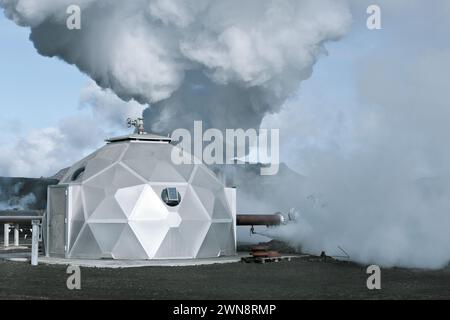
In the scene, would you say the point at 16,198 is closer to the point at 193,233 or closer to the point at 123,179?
the point at 123,179

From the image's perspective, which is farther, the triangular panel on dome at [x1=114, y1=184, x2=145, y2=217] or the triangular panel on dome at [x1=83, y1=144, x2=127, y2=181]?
the triangular panel on dome at [x1=83, y1=144, x2=127, y2=181]

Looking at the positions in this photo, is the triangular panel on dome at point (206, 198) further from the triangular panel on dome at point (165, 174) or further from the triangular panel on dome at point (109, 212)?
the triangular panel on dome at point (109, 212)

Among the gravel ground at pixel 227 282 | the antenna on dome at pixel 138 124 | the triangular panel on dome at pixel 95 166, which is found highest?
the antenna on dome at pixel 138 124

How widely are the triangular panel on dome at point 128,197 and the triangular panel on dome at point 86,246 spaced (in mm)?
2053

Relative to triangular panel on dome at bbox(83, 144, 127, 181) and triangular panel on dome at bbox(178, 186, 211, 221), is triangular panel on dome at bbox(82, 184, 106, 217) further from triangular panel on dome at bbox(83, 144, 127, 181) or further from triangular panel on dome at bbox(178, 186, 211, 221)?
triangular panel on dome at bbox(178, 186, 211, 221)

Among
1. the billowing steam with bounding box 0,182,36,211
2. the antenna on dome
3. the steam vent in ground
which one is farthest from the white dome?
the billowing steam with bounding box 0,182,36,211

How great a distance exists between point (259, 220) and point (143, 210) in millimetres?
10921

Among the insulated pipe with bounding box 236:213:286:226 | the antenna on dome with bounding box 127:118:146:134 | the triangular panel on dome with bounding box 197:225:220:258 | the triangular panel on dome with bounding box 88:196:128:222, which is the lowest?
the triangular panel on dome with bounding box 197:225:220:258

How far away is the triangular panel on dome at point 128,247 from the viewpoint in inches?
1340

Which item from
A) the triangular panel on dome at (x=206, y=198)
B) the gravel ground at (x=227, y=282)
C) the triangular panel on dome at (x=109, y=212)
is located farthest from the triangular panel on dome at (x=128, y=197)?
the gravel ground at (x=227, y=282)

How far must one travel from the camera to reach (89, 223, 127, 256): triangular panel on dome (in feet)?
112

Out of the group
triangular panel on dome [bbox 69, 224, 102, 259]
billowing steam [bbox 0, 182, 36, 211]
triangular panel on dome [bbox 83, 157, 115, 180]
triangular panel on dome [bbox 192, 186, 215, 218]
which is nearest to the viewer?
triangular panel on dome [bbox 69, 224, 102, 259]

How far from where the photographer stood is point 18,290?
2247 centimetres

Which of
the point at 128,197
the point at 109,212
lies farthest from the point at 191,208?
the point at 109,212
